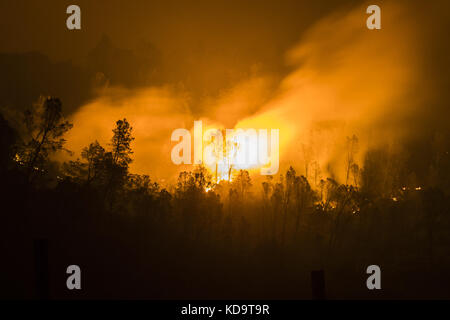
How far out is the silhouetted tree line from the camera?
141 feet

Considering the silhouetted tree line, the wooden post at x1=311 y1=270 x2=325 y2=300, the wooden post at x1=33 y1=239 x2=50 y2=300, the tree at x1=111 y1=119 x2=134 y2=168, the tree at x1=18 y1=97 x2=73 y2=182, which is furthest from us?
the tree at x1=111 y1=119 x2=134 y2=168

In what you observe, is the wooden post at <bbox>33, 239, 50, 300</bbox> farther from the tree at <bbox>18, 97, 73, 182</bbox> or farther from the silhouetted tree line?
the tree at <bbox>18, 97, 73, 182</bbox>

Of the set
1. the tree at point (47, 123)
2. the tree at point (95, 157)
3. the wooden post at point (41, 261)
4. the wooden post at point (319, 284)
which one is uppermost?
the tree at point (47, 123)

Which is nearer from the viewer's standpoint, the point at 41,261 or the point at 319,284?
the point at 41,261

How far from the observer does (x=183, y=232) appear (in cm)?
6581

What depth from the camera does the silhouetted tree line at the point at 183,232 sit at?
4312 cm

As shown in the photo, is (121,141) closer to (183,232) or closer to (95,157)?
(95,157)

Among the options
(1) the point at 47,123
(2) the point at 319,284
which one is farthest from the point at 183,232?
(2) the point at 319,284


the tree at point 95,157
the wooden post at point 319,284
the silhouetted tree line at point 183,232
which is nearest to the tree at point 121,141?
the silhouetted tree line at point 183,232

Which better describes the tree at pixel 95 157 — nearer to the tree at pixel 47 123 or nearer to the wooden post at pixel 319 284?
the tree at pixel 47 123

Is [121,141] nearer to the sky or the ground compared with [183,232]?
nearer to the sky

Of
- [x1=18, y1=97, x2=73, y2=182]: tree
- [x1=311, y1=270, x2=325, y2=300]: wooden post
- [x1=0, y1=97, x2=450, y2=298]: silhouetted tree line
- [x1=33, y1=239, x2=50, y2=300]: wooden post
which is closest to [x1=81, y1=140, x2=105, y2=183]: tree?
[x1=0, y1=97, x2=450, y2=298]: silhouetted tree line
